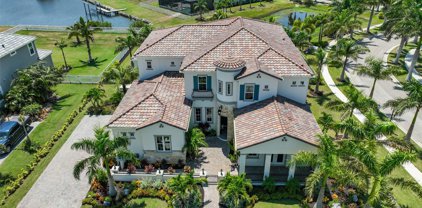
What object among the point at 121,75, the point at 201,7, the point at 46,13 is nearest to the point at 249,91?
the point at 121,75

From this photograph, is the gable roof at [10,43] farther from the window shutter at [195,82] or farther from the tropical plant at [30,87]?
the window shutter at [195,82]

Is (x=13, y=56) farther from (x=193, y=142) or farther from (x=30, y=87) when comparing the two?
(x=193, y=142)

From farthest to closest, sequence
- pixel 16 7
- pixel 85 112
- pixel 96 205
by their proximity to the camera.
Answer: pixel 16 7 < pixel 85 112 < pixel 96 205

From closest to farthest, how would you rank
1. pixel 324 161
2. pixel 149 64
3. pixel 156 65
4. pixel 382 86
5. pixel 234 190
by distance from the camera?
pixel 324 161
pixel 234 190
pixel 149 64
pixel 156 65
pixel 382 86

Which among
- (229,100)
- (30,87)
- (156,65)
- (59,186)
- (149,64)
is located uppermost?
(149,64)

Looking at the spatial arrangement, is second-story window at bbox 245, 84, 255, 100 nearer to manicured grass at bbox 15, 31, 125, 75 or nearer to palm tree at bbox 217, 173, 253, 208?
palm tree at bbox 217, 173, 253, 208

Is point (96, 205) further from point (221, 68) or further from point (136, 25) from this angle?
point (136, 25)

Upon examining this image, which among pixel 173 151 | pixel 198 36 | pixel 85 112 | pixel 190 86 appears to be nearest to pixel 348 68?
pixel 198 36
